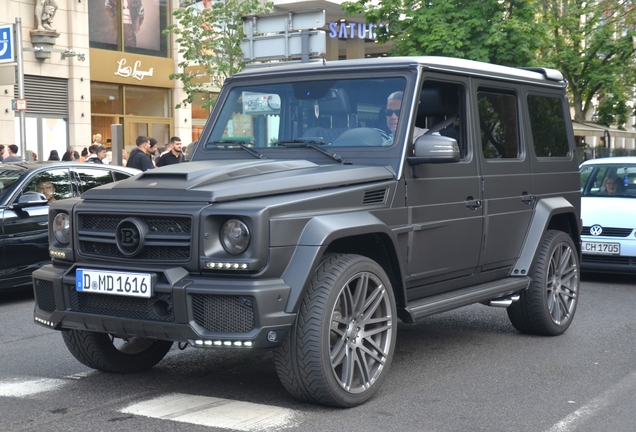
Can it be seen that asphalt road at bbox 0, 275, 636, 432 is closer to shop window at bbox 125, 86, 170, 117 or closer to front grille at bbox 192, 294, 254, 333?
front grille at bbox 192, 294, 254, 333

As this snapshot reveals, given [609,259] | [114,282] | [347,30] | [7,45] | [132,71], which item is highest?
[347,30]

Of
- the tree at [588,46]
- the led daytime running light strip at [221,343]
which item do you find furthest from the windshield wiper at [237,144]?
the tree at [588,46]

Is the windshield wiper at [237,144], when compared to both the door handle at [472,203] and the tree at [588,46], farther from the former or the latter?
the tree at [588,46]

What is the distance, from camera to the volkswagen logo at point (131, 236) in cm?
488

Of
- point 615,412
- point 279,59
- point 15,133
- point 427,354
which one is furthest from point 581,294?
point 15,133

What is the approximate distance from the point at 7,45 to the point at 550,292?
15.1 m

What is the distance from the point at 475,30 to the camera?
2388 centimetres

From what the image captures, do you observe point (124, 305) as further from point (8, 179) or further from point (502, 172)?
point (8, 179)

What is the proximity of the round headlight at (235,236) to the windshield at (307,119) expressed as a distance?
1.26 metres

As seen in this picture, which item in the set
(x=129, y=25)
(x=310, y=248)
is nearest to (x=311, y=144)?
(x=310, y=248)

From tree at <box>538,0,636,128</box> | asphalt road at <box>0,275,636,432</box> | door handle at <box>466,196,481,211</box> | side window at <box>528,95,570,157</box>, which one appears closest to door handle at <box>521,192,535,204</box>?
side window at <box>528,95,570,157</box>

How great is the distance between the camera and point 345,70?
243 inches

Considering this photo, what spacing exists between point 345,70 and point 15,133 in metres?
20.3

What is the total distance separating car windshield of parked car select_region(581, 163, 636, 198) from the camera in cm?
1186
